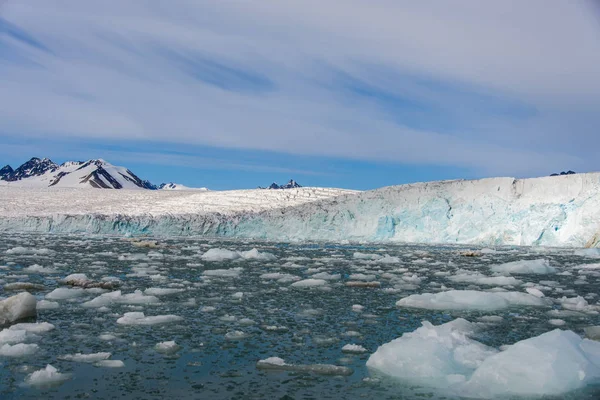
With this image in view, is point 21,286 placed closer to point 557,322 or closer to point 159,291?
point 159,291

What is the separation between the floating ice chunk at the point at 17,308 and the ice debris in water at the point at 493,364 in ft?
13.0

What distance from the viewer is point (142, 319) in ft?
18.9

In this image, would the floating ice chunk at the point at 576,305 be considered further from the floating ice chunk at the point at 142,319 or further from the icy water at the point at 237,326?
the floating ice chunk at the point at 142,319

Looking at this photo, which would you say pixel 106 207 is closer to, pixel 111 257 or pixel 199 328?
pixel 111 257

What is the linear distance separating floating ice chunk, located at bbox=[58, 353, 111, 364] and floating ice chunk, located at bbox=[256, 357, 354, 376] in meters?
1.31

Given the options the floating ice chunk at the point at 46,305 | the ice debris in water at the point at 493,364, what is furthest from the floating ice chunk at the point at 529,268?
the floating ice chunk at the point at 46,305

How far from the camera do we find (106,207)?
3169 cm

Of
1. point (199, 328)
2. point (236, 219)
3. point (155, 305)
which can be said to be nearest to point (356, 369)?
point (199, 328)

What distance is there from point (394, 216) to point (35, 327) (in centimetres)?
2301

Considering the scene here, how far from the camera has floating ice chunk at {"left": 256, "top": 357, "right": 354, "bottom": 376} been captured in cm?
411

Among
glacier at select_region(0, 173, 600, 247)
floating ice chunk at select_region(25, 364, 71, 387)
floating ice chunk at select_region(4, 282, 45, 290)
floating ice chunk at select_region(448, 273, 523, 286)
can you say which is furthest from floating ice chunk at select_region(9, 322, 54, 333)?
glacier at select_region(0, 173, 600, 247)

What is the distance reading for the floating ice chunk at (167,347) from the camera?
15.2ft

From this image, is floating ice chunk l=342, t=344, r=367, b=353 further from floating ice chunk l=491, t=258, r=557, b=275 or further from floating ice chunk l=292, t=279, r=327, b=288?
floating ice chunk l=491, t=258, r=557, b=275

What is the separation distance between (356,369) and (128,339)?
2250 millimetres
